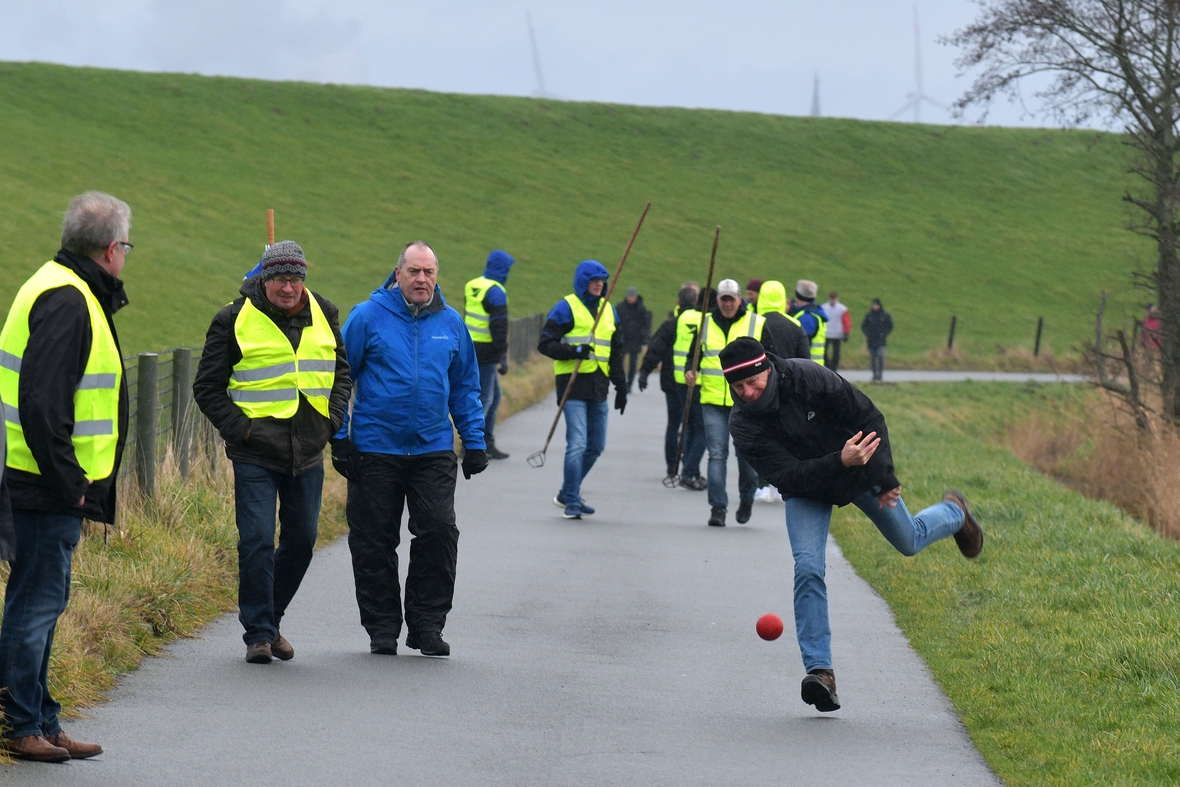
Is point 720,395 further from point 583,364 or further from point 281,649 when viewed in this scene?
point 281,649

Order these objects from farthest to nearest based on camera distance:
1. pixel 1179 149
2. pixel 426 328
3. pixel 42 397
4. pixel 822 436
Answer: pixel 1179 149, pixel 426 328, pixel 822 436, pixel 42 397

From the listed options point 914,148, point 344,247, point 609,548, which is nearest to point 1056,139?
point 914,148

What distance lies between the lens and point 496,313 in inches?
632

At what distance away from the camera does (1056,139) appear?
79500mm

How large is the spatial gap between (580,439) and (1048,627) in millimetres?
5341

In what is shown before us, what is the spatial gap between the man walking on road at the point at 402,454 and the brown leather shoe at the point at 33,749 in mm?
2437

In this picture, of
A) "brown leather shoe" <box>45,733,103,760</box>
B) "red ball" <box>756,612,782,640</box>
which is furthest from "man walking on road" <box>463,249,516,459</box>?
"brown leather shoe" <box>45,733,103,760</box>

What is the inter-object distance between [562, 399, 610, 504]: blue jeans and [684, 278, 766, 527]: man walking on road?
90cm

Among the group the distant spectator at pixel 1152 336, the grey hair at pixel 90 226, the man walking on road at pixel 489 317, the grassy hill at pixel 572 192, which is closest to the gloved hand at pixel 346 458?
the grey hair at pixel 90 226

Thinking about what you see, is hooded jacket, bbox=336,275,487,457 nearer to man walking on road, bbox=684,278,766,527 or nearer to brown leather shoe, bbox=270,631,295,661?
brown leather shoe, bbox=270,631,295,661

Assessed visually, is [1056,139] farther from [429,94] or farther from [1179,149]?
[1179,149]

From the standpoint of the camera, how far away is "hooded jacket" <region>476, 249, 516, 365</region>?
1598cm

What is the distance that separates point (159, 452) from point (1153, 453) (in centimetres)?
1189

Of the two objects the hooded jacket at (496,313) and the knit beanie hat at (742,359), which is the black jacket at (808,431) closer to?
the knit beanie hat at (742,359)
